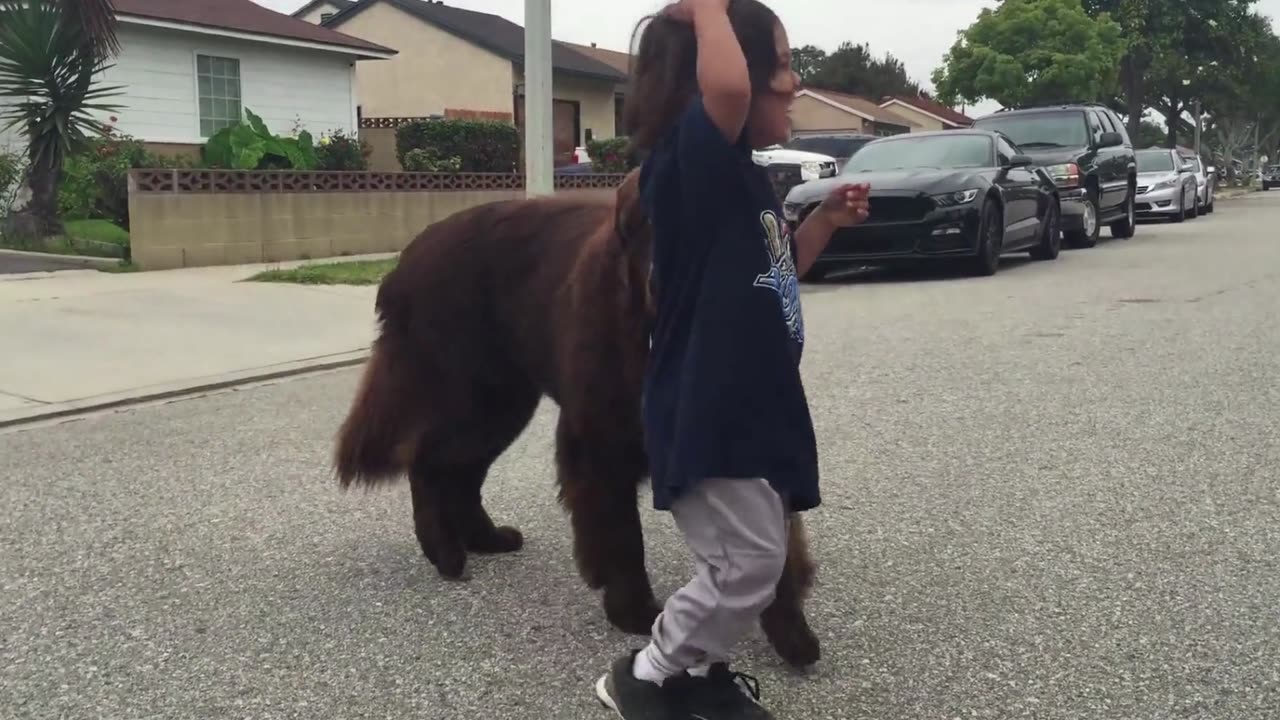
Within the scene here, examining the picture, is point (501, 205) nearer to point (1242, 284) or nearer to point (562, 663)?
point (562, 663)

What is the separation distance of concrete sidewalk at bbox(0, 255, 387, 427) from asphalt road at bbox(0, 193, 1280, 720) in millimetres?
595

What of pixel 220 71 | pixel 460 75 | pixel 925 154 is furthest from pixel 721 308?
pixel 460 75

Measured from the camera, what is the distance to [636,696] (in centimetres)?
281

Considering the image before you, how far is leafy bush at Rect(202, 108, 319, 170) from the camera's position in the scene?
55.7 feet

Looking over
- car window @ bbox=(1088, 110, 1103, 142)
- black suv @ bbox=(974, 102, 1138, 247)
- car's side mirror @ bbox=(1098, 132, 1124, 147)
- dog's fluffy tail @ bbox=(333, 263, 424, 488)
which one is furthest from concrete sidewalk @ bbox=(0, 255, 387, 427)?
car window @ bbox=(1088, 110, 1103, 142)

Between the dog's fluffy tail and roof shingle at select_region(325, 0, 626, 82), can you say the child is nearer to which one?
the dog's fluffy tail

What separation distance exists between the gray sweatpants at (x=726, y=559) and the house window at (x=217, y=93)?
17433 millimetres

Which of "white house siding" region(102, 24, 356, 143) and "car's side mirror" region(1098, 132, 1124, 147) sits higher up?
"white house siding" region(102, 24, 356, 143)

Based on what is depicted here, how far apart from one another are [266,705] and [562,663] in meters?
0.76

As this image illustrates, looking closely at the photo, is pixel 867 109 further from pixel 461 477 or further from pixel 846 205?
pixel 846 205

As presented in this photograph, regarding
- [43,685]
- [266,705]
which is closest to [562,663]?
[266,705]

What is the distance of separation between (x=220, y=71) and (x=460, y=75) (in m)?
10.4

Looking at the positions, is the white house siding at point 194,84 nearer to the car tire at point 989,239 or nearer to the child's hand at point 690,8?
the car tire at point 989,239

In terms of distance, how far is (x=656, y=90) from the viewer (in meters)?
2.50
